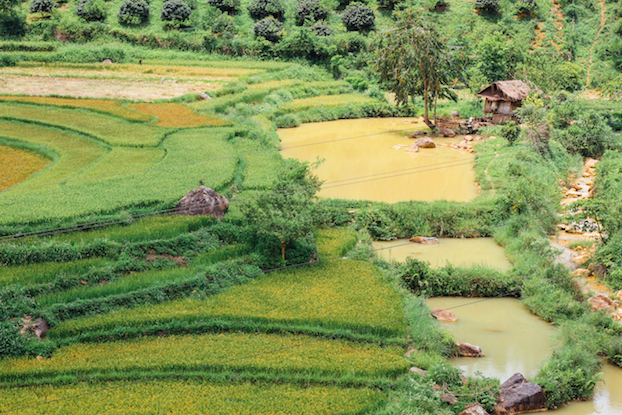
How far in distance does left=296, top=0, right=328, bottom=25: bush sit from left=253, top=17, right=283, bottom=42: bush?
3.66 metres

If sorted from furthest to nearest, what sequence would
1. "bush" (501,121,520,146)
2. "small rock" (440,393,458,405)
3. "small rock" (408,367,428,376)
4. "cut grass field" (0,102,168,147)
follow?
"bush" (501,121,520,146) → "cut grass field" (0,102,168,147) → "small rock" (408,367,428,376) → "small rock" (440,393,458,405)

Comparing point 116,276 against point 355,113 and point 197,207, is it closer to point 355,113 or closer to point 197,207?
point 197,207

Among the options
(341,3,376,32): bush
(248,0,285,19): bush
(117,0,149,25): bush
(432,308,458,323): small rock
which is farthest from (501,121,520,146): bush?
(117,0,149,25): bush

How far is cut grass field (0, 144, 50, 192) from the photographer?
19480mm

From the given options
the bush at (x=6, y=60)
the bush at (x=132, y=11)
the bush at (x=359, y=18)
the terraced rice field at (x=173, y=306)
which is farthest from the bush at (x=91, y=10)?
the terraced rice field at (x=173, y=306)

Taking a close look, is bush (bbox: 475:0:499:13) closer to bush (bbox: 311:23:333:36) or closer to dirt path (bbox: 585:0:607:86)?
dirt path (bbox: 585:0:607:86)

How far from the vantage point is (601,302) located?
47.5ft

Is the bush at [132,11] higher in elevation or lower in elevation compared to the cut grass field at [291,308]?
higher

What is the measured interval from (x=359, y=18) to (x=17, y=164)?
99.5 ft

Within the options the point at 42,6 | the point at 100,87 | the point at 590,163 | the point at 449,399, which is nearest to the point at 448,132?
the point at 590,163

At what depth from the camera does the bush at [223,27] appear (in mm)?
42719

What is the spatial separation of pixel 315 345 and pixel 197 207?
631 cm

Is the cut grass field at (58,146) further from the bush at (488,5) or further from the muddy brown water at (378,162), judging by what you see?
the bush at (488,5)

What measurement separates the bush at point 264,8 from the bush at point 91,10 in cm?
1173
